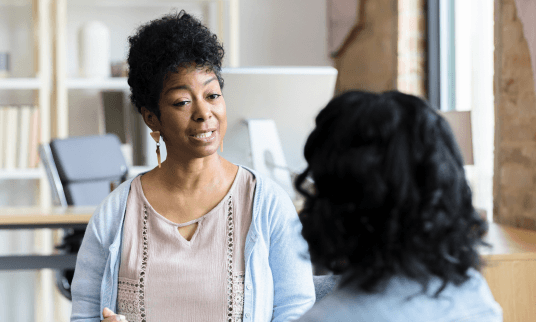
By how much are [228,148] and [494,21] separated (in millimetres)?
1105

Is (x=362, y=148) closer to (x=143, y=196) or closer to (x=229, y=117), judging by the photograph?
(x=143, y=196)

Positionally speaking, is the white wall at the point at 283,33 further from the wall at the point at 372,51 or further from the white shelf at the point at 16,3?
the white shelf at the point at 16,3

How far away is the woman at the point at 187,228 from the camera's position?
1002 mm

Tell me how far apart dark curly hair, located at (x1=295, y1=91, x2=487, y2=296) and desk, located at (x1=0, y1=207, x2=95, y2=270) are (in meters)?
1.49

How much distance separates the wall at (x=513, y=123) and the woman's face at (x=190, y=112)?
3.93ft

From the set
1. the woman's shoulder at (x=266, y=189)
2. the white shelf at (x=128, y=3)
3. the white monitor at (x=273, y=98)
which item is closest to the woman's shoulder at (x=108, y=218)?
the woman's shoulder at (x=266, y=189)

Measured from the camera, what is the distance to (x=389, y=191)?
0.59 m

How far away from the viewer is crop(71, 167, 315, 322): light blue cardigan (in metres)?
1.01

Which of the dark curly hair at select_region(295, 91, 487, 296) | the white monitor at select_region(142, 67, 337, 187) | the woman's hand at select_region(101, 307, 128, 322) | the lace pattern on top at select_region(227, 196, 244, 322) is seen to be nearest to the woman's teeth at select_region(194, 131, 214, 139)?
the lace pattern on top at select_region(227, 196, 244, 322)

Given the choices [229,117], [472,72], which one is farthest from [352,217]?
[472,72]

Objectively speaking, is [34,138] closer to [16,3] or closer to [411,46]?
[16,3]

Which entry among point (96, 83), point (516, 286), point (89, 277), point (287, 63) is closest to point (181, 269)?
point (89, 277)

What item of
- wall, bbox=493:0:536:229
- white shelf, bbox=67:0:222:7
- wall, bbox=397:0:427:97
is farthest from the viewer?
white shelf, bbox=67:0:222:7

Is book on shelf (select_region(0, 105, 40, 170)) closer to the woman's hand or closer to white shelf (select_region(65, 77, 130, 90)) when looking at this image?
white shelf (select_region(65, 77, 130, 90))
